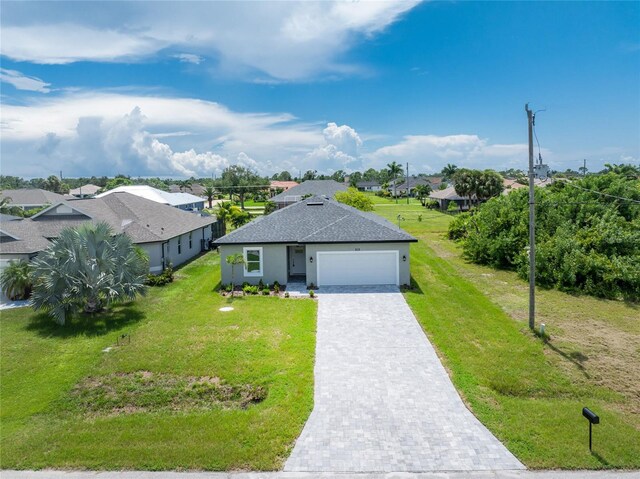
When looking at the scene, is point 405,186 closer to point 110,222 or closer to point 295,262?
point 295,262

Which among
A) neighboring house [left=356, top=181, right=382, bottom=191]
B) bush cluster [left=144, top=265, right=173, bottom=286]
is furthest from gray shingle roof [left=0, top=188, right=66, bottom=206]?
neighboring house [left=356, top=181, right=382, bottom=191]

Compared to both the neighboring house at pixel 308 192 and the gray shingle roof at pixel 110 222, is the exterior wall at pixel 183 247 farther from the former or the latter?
the neighboring house at pixel 308 192

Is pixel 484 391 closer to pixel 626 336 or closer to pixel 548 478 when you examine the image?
pixel 548 478

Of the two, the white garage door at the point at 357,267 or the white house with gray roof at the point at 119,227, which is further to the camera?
the white house with gray roof at the point at 119,227

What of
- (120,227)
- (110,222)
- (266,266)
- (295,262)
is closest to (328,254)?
(295,262)

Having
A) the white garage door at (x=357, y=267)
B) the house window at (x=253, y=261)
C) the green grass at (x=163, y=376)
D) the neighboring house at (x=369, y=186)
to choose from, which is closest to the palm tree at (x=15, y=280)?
the green grass at (x=163, y=376)
